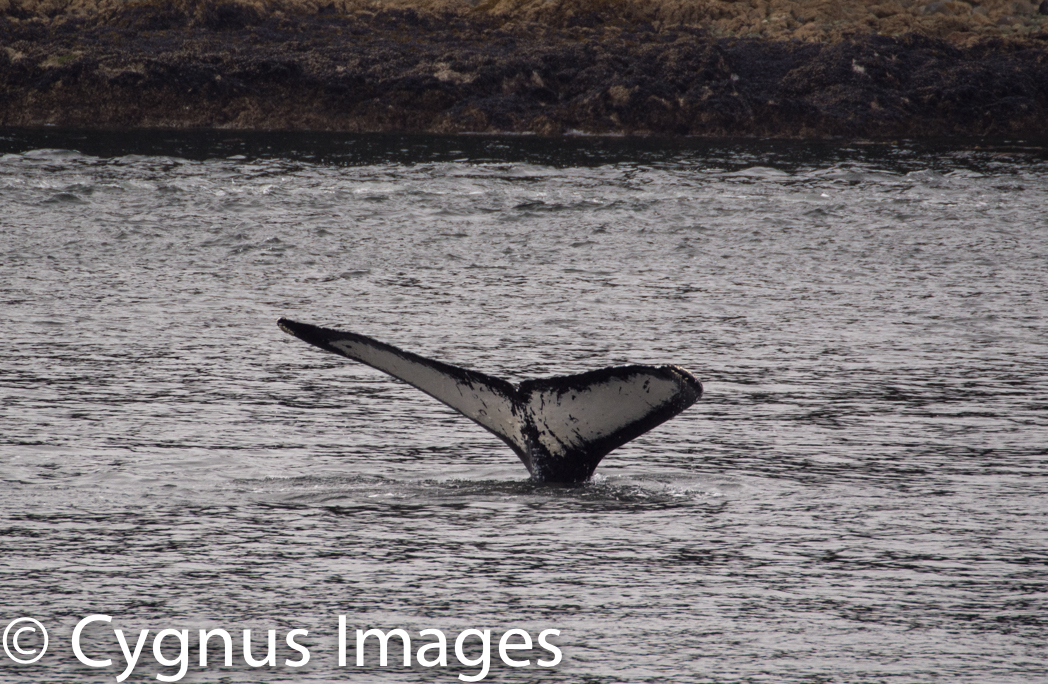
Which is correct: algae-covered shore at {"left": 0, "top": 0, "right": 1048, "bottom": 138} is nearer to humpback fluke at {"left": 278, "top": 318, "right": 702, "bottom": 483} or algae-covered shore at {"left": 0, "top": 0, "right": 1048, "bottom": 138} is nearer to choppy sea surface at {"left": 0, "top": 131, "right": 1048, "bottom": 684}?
choppy sea surface at {"left": 0, "top": 131, "right": 1048, "bottom": 684}

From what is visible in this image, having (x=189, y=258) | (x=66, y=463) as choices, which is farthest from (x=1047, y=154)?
(x=66, y=463)

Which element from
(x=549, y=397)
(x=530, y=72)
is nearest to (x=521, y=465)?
(x=549, y=397)

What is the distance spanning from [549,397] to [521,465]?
1367 millimetres

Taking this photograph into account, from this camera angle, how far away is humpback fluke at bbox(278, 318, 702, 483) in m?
7.13

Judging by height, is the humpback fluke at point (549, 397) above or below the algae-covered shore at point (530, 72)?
below

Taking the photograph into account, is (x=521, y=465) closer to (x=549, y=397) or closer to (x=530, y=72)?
(x=549, y=397)

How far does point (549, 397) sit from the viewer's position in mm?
7438

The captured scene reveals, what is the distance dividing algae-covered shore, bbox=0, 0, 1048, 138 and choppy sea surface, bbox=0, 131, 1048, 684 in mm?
21660

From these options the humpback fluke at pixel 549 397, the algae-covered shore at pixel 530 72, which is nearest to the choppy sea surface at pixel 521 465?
the humpback fluke at pixel 549 397

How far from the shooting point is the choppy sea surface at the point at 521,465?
235 inches

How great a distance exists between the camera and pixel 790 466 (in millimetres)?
8766

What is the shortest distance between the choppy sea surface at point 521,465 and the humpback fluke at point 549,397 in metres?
0.39

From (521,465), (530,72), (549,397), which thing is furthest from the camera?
(530,72)

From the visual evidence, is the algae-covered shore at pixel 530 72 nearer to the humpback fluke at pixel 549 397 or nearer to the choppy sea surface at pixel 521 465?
the choppy sea surface at pixel 521 465
